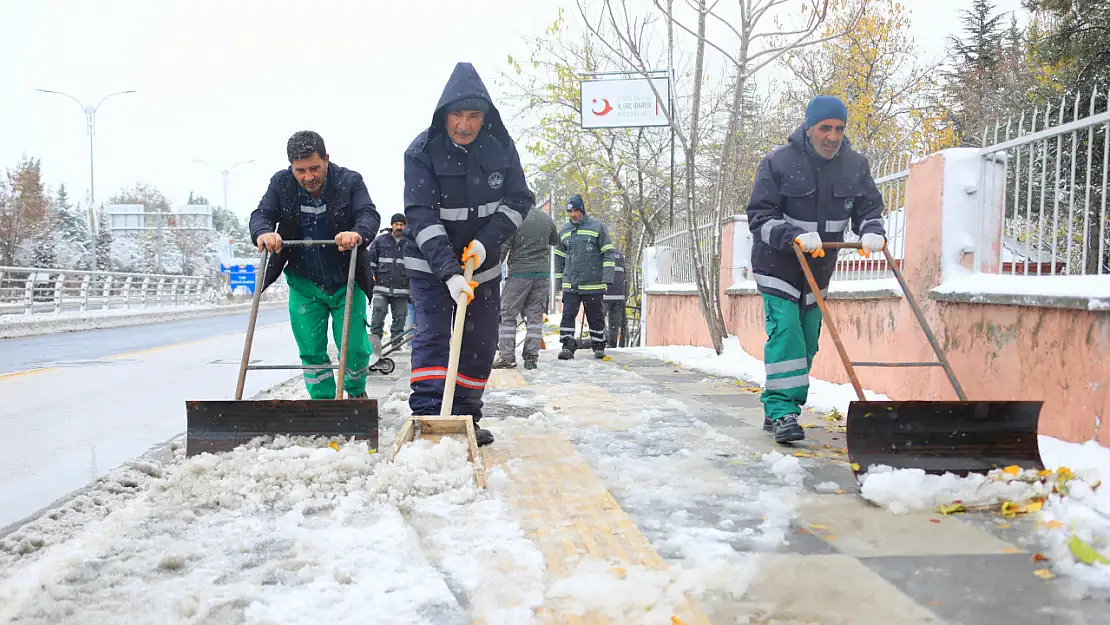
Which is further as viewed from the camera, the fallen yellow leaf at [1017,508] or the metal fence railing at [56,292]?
the metal fence railing at [56,292]

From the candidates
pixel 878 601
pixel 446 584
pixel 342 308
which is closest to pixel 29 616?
pixel 446 584

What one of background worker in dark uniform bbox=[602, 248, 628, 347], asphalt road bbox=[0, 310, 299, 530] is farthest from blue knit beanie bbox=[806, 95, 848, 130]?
background worker in dark uniform bbox=[602, 248, 628, 347]

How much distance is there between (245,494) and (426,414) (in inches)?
53.4

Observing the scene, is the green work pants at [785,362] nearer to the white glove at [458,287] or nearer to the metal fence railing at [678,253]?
the white glove at [458,287]

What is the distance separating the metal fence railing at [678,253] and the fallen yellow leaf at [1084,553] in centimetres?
940

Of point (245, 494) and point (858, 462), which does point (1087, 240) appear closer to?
point (858, 462)

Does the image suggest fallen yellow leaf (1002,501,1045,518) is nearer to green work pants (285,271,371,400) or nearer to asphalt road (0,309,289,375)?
green work pants (285,271,371,400)

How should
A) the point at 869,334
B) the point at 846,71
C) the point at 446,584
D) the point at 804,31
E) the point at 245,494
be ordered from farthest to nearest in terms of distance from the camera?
1. the point at 846,71
2. the point at 804,31
3. the point at 869,334
4. the point at 245,494
5. the point at 446,584

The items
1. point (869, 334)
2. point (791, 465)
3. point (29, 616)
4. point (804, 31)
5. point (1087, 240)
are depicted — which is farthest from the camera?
point (804, 31)

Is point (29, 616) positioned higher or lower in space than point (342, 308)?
lower

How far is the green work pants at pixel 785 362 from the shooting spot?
4.79 metres

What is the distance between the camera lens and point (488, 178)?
4.70 metres

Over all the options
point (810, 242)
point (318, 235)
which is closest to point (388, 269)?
point (318, 235)

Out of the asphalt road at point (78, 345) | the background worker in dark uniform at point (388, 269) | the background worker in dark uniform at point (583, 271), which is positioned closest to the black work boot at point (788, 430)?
the background worker in dark uniform at point (583, 271)
